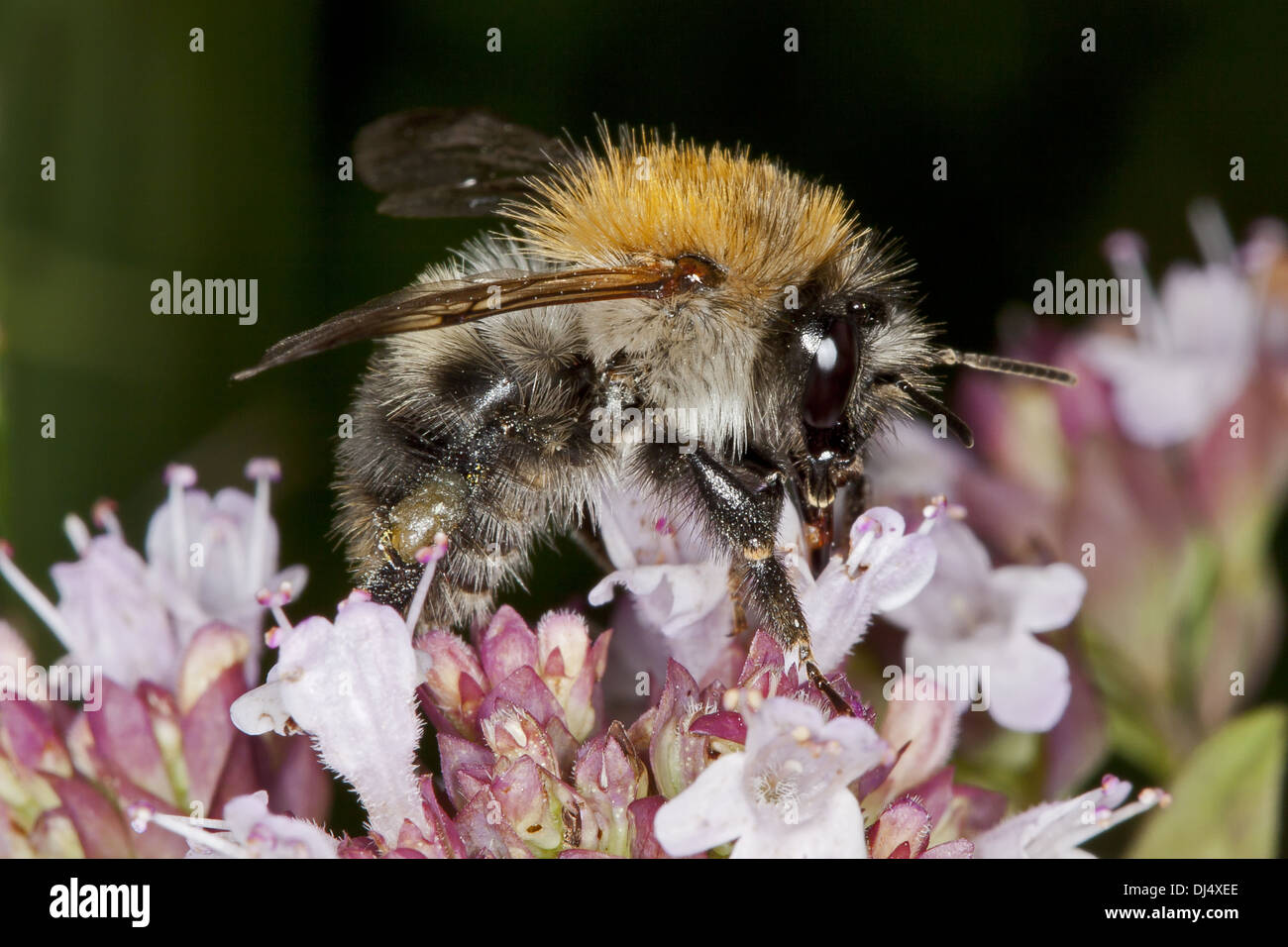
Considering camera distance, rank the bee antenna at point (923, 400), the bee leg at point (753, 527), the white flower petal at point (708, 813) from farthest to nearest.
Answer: the bee antenna at point (923, 400) → the bee leg at point (753, 527) → the white flower petal at point (708, 813)

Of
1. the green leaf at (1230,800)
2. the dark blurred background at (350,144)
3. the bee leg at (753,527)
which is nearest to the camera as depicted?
the bee leg at (753,527)

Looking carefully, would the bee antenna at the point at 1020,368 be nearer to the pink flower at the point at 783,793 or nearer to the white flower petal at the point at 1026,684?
the white flower petal at the point at 1026,684

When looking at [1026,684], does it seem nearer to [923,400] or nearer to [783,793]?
[923,400]

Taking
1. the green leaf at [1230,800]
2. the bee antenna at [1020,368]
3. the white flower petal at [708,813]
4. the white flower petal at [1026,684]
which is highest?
the bee antenna at [1020,368]

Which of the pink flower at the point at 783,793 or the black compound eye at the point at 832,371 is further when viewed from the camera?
the black compound eye at the point at 832,371

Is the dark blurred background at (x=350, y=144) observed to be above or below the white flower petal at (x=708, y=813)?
above

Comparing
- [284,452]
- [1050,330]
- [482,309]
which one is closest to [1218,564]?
[1050,330]

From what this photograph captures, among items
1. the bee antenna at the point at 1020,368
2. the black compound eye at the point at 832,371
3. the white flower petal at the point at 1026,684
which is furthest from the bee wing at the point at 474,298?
the white flower petal at the point at 1026,684
